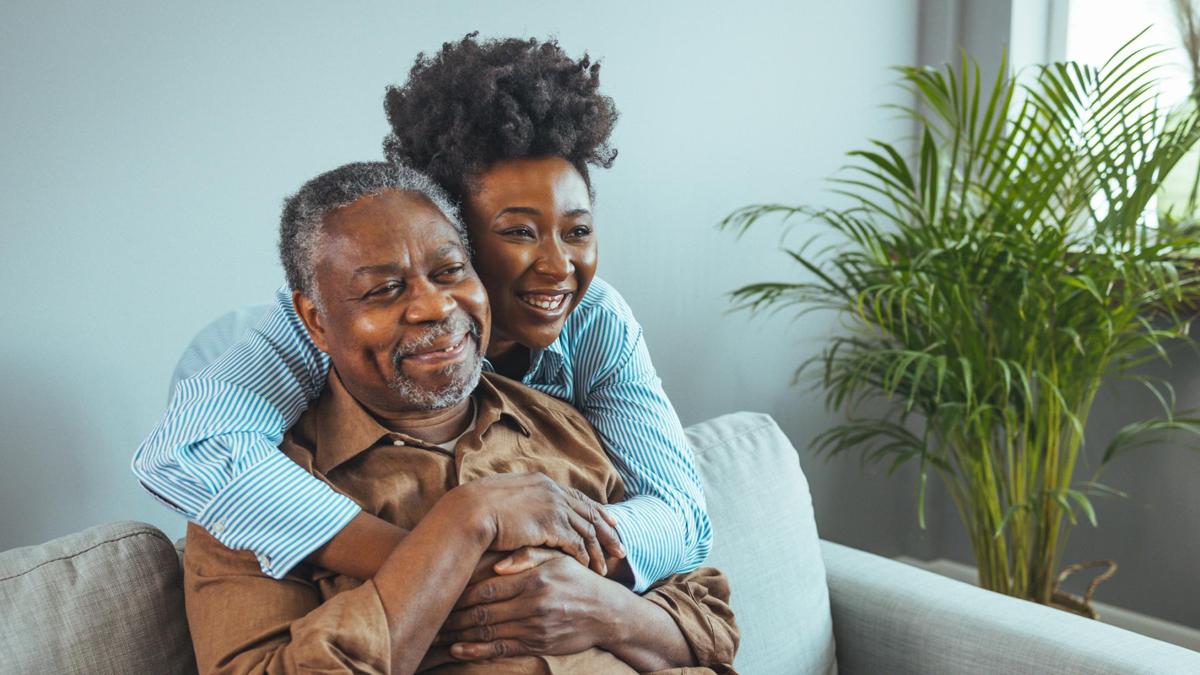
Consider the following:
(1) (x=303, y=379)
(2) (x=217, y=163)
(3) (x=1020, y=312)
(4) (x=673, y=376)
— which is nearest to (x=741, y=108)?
(4) (x=673, y=376)

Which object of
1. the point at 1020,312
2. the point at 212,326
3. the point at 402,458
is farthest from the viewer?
the point at 1020,312

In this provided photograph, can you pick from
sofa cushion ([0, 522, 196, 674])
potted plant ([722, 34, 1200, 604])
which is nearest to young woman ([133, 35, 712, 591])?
sofa cushion ([0, 522, 196, 674])

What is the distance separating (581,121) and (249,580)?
0.60 m

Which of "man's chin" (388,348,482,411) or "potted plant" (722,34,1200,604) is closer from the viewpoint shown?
"man's chin" (388,348,482,411)

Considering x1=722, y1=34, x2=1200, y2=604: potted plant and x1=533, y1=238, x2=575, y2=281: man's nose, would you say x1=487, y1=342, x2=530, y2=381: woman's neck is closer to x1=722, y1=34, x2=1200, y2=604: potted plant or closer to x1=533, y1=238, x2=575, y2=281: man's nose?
x1=533, y1=238, x2=575, y2=281: man's nose

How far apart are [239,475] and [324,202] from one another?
11.1 inches

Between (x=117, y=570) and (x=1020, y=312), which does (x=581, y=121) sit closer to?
(x=117, y=570)

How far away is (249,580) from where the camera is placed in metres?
1.05

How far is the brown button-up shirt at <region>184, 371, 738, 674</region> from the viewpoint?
3.25 feet

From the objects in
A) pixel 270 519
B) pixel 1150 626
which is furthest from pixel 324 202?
pixel 1150 626

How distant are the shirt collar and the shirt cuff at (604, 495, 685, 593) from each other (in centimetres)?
18

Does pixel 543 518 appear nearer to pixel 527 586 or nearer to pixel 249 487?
pixel 527 586

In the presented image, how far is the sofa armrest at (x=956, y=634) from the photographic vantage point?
148 centimetres

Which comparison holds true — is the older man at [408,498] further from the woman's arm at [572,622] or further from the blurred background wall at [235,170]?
the blurred background wall at [235,170]
